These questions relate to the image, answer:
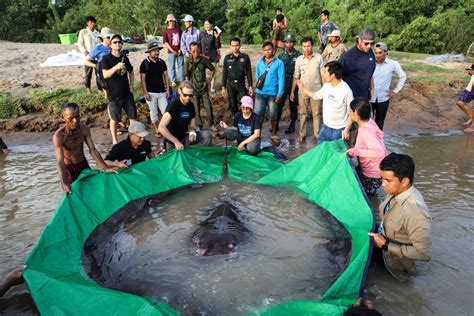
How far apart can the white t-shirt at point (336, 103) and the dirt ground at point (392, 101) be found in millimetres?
3130

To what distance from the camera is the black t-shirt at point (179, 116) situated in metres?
6.02

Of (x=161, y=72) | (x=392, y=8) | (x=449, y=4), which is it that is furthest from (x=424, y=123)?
(x=449, y=4)

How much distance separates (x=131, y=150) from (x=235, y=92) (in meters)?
2.99

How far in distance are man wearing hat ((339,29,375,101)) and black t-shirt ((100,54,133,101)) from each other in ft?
12.0

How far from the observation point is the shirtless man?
4.42 metres

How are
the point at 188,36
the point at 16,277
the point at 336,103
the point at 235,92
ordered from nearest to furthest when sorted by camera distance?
the point at 16,277
the point at 336,103
the point at 235,92
the point at 188,36

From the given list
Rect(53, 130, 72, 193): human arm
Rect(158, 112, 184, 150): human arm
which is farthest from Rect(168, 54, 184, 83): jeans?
Rect(53, 130, 72, 193): human arm

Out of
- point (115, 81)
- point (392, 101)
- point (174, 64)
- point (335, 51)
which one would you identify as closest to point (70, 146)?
point (115, 81)

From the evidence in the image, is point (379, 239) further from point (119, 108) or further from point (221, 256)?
point (119, 108)

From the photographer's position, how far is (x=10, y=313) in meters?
3.29

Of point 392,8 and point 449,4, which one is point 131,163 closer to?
point 392,8

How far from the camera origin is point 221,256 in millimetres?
4062

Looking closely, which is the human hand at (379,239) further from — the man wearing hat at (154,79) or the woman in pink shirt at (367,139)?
the man wearing hat at (154,79)

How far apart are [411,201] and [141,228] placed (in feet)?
9.98
